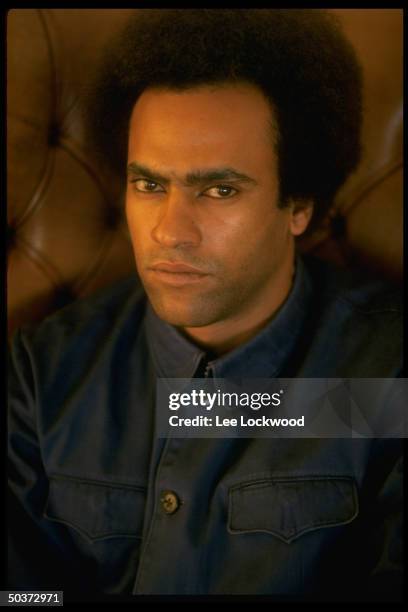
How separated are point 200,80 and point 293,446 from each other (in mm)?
429

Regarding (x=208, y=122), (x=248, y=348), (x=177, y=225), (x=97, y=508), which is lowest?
(x=97, y=508)

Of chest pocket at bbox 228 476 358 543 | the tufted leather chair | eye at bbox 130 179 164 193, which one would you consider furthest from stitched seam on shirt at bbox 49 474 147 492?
eye at bbox 130 179 164 193

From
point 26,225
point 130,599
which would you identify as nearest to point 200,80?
point 26,225

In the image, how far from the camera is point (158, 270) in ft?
2.22

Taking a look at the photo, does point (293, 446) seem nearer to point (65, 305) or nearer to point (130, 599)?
point (130, 599)

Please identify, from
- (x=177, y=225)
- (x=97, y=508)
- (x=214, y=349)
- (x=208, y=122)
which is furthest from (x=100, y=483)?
(x=208, y=122)

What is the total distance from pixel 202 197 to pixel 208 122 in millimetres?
81

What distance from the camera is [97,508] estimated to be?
713 mm

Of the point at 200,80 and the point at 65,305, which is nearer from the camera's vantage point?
the point at 200,80

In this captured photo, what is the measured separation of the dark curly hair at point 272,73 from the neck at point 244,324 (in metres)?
0.12

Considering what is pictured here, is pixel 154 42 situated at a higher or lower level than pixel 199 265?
higher

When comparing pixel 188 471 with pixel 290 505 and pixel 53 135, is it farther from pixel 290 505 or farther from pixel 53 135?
pixel 53 135

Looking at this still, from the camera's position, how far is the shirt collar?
2.39 feet

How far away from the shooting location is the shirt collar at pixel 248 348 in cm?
73
